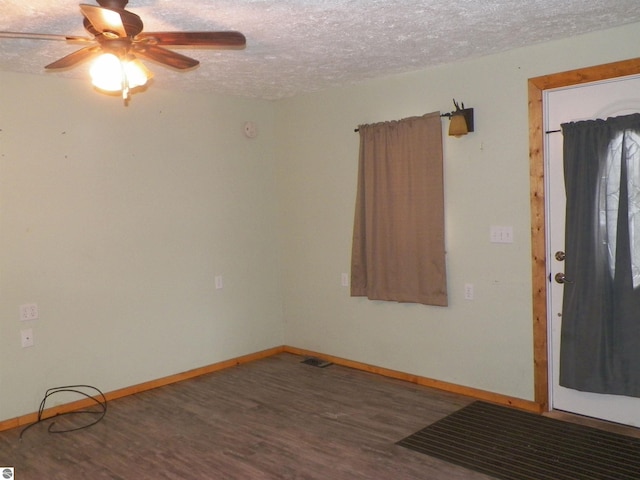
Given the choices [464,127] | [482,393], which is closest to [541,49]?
[464,127]

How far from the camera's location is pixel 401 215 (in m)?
4.33

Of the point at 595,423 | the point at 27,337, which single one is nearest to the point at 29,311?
the point at 27,337

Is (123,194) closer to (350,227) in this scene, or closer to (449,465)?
(350,227)

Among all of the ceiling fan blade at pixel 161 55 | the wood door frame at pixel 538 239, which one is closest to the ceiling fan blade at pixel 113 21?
the ceiling fan blade at pixel 161 55

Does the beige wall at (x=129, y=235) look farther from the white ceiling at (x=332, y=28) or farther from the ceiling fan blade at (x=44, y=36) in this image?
the ceiling fan blade at (x=44, y=36)

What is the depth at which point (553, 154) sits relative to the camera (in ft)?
11.8

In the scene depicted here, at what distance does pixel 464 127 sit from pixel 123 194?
2617 mm

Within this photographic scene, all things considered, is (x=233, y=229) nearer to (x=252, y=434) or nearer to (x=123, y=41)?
(x=252, y=434)

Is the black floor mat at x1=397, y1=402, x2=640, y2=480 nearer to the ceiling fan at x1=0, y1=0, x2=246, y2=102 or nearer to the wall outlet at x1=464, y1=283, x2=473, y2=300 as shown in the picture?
the wall outlet at x1=464, y1=283, x2=473, y2=300

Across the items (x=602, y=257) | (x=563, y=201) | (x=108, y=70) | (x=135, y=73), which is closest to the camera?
(x=108, y=70)

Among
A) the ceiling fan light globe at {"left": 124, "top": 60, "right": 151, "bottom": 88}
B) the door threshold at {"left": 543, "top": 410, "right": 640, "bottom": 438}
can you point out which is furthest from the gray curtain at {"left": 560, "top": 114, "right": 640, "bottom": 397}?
the ceiling fan light globe at {"left": 124, "top": 60, "right": 151, "bottom": 88}

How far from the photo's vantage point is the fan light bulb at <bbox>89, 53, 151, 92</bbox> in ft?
8.29

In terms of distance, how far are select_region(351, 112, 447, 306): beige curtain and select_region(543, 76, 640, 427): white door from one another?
2.52ft

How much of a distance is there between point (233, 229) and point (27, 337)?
75.1 inches
